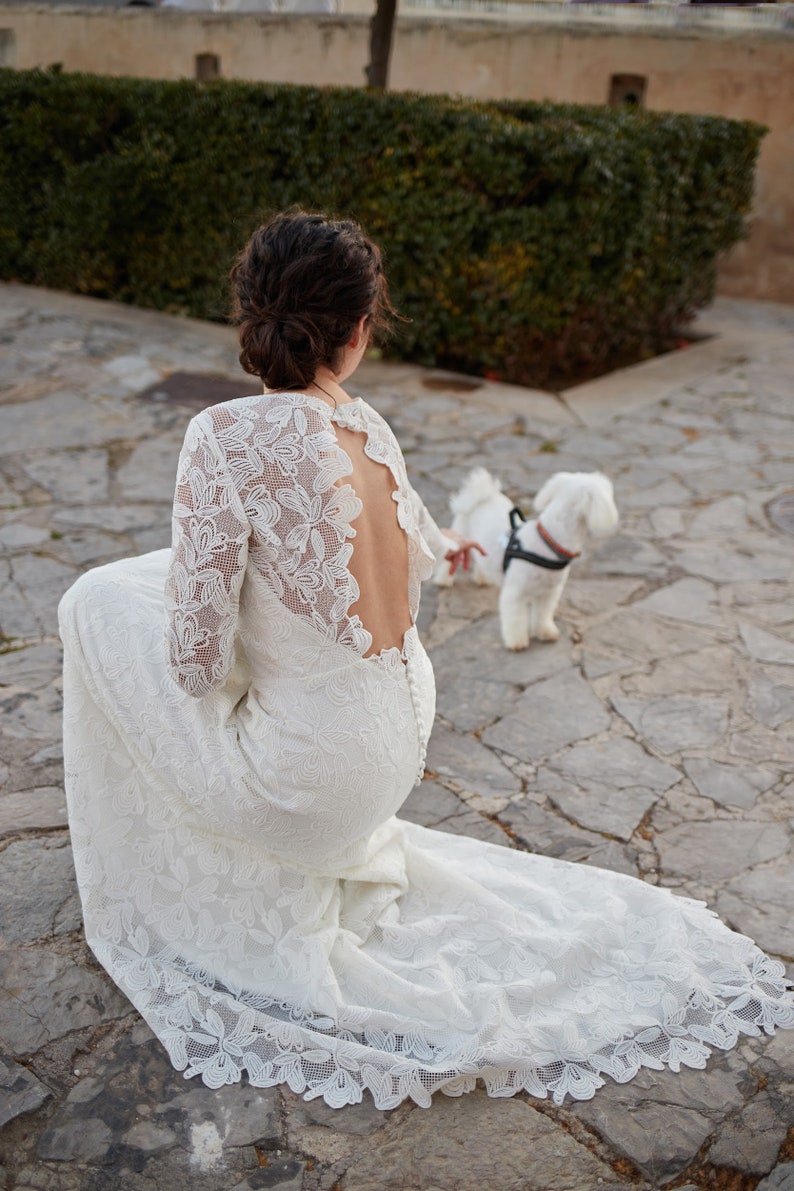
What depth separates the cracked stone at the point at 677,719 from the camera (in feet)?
11.5

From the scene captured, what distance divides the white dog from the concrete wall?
5894 millimetres

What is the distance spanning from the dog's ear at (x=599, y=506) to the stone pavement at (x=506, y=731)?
0.57m

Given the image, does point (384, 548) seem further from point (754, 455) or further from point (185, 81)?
point (185, 81)

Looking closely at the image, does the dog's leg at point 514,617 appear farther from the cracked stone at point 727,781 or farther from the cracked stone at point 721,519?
the cracked stone at point 721,519

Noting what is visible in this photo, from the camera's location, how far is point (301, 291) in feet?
6.82

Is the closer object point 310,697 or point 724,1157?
point 724,1157

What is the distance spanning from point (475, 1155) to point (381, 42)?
297 inches

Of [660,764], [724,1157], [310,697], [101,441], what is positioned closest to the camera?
[724,1157]

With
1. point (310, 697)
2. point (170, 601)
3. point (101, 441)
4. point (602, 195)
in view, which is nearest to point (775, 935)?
point (310, 697)

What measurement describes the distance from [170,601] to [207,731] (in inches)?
12.3

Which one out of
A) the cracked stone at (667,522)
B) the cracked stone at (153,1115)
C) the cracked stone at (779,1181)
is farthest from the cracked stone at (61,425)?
the cracked stone at (779,1181)

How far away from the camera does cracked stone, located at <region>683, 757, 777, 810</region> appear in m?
3.21

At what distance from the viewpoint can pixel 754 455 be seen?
5.80m

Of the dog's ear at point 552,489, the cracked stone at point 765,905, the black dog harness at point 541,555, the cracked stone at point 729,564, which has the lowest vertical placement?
the cracked stone at point 765,905
